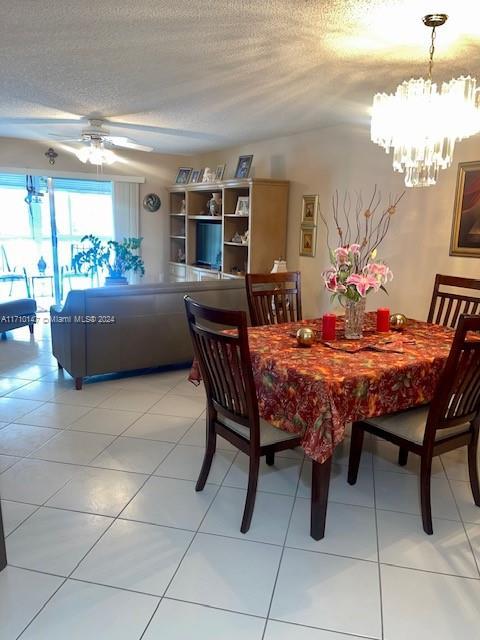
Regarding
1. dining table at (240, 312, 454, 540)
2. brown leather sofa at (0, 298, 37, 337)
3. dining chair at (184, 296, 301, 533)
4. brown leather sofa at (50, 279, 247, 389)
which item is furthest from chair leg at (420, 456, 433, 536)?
brown leather sofa at (0, 298, 37, 337)

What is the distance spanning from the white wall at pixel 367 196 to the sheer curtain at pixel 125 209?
2.03m

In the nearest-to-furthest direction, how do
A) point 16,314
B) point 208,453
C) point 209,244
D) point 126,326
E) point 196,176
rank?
point 208,453
point 126,326
point 16,314
point 209,244
point 196,176

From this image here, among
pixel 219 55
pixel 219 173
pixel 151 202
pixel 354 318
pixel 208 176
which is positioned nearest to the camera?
pixel 354 318

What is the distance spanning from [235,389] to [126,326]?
6.60 ft

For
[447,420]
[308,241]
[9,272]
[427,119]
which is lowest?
[447,420]

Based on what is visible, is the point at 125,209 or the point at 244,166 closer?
the point at 244,166

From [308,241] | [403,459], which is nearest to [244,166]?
[308,241]

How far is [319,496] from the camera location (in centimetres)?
202

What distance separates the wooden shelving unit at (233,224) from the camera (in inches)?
203

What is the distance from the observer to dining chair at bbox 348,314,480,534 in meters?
1.89

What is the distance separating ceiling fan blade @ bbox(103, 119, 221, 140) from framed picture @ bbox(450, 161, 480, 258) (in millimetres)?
2733

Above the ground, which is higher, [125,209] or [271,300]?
[125,209]

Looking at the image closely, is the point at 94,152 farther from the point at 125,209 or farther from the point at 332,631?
the point at 332,631

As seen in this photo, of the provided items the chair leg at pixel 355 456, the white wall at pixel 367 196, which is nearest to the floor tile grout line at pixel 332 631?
the chair leg at pixel 355 456
